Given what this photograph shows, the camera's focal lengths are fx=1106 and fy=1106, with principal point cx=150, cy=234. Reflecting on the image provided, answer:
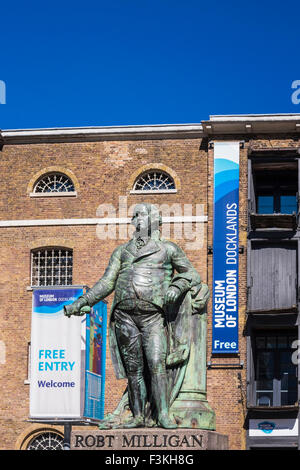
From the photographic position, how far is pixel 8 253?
35.9m

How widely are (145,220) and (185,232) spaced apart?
2058 centimetres

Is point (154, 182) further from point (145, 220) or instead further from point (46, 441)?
point (145, 220)

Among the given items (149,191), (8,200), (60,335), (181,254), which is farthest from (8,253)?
(181,254)

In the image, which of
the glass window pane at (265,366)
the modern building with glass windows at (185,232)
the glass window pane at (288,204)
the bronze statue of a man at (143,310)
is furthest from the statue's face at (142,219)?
the glass window pane at (288,204)

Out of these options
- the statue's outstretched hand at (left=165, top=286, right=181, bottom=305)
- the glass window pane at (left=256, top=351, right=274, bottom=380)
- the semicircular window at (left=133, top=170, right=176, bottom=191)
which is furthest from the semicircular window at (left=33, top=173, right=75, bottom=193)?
the statue's outstretched hand at (left=165, top=286, right=181, bottom=305)

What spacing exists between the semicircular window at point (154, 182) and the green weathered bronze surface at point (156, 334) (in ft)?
70.3

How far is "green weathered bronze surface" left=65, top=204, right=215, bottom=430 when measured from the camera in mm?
13648

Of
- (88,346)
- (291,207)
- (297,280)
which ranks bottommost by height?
(88,346)

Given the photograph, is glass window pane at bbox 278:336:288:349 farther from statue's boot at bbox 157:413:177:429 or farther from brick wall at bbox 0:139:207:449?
statue's boot at bbox 157:413:177:429

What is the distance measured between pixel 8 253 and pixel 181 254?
2230 cm

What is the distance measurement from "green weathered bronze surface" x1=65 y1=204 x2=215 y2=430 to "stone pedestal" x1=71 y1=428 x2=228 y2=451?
0.21 meters

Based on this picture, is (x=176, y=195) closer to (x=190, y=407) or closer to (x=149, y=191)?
(x=149, y=191)

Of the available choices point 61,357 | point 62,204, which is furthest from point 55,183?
point 61,357

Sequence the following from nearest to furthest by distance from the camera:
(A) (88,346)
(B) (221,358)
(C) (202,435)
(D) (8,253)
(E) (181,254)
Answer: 1. (C) (202,435)
2. (E) (181,254)
3. (A) (88,346)
4. (B) (221,358)
5. (D) (8,253)
